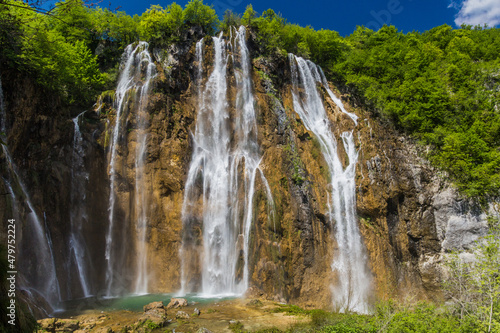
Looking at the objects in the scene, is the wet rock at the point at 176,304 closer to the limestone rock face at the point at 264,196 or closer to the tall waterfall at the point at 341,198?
the limestone rock face at the point at 264,196

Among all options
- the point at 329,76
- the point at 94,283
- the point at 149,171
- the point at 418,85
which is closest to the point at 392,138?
the point at 418,85

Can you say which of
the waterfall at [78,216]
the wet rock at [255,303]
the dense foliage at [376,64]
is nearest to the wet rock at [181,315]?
the wet rock at [255,303]

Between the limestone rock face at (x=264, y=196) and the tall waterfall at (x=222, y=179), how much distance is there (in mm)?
576

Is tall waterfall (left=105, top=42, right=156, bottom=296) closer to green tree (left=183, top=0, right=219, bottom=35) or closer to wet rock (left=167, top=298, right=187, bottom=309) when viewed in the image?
green tree (left=183, top=0, right=219, bottom=35)

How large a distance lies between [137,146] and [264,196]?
9.50 metres

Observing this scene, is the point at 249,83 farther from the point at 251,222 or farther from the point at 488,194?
the point at 488,194

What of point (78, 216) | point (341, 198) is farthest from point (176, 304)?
point (341, 198)

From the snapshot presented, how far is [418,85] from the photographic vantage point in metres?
26.1

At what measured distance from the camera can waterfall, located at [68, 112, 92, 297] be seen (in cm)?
1847

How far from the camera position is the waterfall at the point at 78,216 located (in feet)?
60.6

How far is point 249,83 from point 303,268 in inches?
603

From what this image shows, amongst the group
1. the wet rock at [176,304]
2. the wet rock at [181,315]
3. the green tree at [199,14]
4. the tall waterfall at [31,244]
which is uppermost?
the green tree at [199,14]

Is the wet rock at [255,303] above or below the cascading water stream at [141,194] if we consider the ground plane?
below

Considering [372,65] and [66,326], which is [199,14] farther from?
[66,326]
